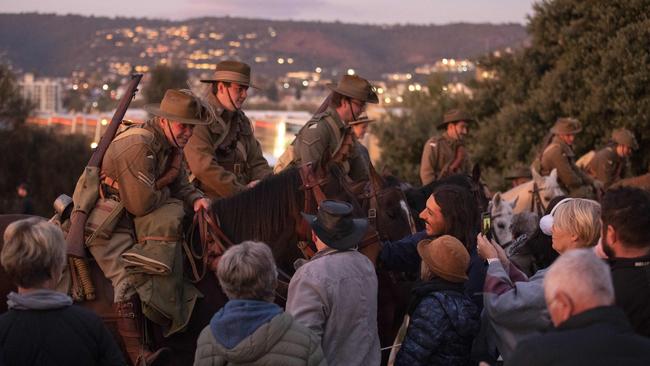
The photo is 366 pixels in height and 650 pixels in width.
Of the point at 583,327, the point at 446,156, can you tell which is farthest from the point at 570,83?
the point at 583,327

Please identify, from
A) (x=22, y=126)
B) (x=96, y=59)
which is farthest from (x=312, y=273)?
(x=96, y=59)

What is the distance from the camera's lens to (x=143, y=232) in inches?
265

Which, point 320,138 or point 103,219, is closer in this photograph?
point 103,219

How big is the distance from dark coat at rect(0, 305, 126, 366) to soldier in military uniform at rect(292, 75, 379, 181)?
4100 mm

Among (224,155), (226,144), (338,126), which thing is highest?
(338,126)

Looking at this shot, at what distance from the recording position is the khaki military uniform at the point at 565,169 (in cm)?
1401

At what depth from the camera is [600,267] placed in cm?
376

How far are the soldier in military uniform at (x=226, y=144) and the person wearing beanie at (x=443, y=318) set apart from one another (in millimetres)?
2749

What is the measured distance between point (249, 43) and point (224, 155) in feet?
378

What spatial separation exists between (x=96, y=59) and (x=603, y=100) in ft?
331

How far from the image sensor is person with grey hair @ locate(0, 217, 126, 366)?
4.24 m

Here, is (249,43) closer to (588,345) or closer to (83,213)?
(83,213)

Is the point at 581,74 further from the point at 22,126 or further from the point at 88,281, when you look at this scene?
the point at 22,126

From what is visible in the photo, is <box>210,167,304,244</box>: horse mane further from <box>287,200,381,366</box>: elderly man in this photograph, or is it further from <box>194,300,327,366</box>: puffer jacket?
<box>194,300,327,366</box>: puffer jacket
